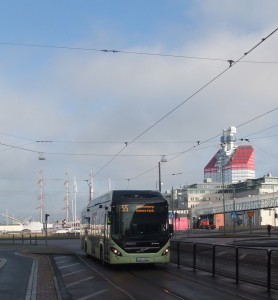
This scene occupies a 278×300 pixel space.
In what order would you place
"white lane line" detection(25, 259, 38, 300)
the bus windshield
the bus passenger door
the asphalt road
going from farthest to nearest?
the bus passenger door < the bus windshield < the asphalt road < "white lane line" detection(25, 259, 38, 300)

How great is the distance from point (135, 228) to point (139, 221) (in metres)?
0.32

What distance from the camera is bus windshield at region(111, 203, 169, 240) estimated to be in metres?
20.5

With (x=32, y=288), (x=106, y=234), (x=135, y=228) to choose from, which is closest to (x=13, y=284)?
(x=32, y=288)

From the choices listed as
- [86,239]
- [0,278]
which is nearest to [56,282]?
[0,278]

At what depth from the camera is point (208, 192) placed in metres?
176

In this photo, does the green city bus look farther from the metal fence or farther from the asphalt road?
the asphalt road

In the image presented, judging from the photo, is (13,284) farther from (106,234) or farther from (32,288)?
(106,234)

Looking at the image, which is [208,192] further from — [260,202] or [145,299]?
[145,299]

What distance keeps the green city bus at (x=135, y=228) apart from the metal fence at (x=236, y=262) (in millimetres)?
1220

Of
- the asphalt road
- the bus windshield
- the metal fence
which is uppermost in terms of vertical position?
the bus windshield

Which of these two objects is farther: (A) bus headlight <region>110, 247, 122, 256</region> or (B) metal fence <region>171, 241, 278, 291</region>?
(A) bus headlight <region>110, 247, 122, 256</region>

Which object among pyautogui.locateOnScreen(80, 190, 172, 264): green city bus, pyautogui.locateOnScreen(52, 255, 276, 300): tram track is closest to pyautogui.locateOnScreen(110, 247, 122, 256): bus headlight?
pyautogui.locateOnScreen(80, 190, 172, 264): green city bus

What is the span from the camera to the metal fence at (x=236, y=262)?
46.7 ft

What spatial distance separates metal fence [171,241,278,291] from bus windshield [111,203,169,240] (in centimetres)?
147
